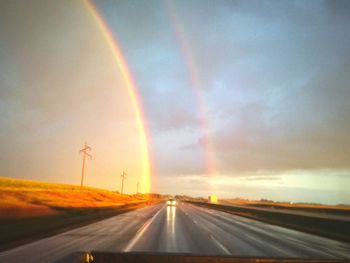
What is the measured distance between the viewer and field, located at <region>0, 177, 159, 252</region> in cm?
2374

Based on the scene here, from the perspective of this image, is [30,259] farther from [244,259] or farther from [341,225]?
[341,225]

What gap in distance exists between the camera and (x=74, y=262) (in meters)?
5.09

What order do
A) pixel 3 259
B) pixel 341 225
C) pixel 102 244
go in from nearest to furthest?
pixel 3 259, pixel 102 244, pixel 341 225

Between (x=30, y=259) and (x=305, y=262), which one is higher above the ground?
(x=305, y=262)

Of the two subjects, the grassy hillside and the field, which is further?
the grassy hillside

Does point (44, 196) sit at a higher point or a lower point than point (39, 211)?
higher

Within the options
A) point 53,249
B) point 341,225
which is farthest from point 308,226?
point 53,249

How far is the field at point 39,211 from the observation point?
23741mm

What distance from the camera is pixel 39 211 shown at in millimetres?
46250

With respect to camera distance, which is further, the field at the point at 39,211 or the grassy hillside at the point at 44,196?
the grassy hillside at the point at 44,196

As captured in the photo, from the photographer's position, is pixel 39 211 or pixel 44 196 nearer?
pixel 39 211

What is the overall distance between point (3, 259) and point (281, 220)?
122ft

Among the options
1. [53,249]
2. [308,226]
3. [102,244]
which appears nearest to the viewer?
[53,249]

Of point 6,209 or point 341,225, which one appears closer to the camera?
point 341,225
